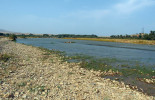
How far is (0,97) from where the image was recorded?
551 cm

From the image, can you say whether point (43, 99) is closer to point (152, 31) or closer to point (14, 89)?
point (14, 89)

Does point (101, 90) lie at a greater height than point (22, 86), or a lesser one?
lesser

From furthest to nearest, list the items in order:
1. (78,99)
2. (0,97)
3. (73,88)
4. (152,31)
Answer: (152,31) < (73,88) < (78,99) < (0,97)

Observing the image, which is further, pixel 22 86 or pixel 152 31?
pixel 152 31

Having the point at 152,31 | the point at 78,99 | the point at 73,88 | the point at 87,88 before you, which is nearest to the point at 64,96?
the point at 78,99

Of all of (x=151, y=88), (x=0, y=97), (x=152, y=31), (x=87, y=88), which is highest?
(x=152, y=31)

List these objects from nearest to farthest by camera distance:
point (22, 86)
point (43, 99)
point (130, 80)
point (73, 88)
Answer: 1. point (43, 99)
2. point (22, 86)
3. point (73, 88)
4. point (130, 80)

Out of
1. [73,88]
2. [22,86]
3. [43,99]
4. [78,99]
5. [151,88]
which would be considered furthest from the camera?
[151,88]

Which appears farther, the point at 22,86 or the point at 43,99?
the point at 22,86

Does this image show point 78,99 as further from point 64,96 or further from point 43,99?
point 43,99

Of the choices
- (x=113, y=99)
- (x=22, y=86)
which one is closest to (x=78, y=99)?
(x=113, y=99)

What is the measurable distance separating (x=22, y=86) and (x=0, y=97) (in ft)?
5.26

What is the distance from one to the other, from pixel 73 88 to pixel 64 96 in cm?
128

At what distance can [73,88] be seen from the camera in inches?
303
